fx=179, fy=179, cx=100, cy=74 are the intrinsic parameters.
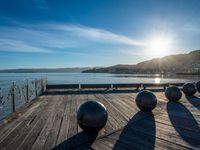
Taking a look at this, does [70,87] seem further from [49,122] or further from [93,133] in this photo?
[93,133]

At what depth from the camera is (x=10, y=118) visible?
25.3 ft

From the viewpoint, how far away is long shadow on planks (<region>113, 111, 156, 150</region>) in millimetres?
4898

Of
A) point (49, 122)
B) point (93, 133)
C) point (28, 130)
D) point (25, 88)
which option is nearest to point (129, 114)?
point (93, 133)

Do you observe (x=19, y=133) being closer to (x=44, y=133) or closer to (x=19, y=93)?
(x=44, y=133)

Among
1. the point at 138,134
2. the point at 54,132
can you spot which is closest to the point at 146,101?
the point at 138,134

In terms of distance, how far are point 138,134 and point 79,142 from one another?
→ 189 centimetres

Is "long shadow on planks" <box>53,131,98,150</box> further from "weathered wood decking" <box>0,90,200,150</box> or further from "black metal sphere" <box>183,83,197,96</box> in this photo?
"black metal sphere" <box>183,83,197,96</box>

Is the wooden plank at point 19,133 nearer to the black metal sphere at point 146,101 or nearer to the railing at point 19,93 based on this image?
the railing at point 19,93

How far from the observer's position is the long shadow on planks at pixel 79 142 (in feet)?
16.0

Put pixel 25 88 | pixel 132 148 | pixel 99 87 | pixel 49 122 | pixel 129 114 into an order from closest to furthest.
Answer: pixel 132 148, pixel 49 122, pixel 129 114, pixel 25 88, pixel 99 87

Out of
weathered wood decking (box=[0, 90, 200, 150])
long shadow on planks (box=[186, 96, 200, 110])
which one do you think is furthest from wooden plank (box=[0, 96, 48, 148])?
long shadow on planks (box=[186, 96, 200, 110])

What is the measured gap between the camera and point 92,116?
559cm

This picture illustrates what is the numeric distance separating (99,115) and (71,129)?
1.36 meters

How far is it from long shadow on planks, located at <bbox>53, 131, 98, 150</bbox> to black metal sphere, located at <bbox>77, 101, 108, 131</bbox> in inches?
8.9
